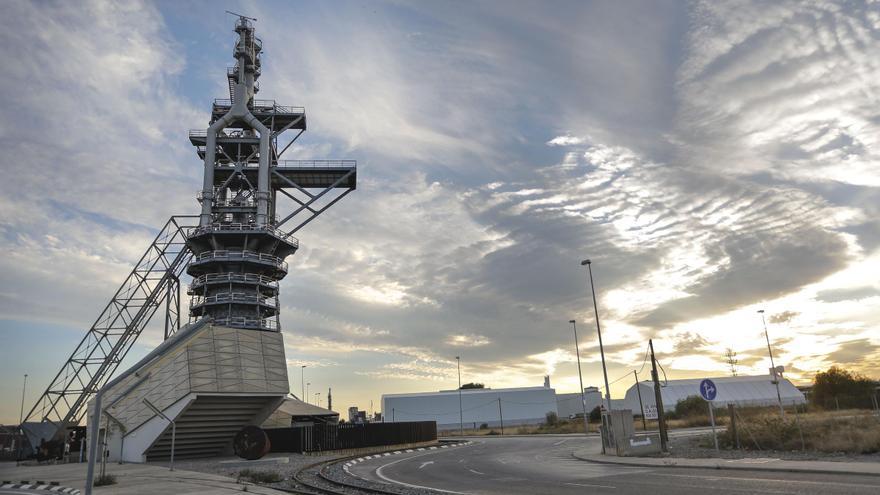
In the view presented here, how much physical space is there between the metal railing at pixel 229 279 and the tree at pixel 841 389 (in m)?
69.7

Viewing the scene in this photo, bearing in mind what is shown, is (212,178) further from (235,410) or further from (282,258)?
(235,410)

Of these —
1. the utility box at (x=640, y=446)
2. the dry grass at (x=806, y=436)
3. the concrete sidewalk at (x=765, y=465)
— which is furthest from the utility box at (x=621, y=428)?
the dry grass at (x=806, y=436)

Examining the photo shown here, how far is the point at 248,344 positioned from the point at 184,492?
27431mm

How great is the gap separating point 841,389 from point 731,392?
1610 cm

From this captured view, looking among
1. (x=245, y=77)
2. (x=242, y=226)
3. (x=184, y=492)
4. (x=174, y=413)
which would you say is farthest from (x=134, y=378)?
(x=245, y=77)

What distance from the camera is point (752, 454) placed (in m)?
25.7

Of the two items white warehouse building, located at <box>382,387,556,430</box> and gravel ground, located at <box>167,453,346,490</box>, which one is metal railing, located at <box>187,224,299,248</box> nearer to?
gravel ground, located at <box>167,453,346,490</box>

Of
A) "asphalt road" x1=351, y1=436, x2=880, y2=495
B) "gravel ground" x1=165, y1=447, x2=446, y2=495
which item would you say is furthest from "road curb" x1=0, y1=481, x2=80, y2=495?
"asphalt road" x1=351, y1=436, x2=880, y2=495

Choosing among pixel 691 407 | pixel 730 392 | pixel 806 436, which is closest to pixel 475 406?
pixel 691 407

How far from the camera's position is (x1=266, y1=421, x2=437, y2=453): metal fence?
41.8m

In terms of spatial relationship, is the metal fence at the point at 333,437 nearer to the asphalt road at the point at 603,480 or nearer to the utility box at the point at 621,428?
the asphalt road at the point at 603,480

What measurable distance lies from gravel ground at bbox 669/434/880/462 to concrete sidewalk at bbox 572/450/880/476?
1358 mm

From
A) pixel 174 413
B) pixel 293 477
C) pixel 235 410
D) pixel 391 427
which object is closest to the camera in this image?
pixel 293 477

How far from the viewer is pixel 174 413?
1449 inches
